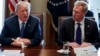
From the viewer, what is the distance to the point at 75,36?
9.87ft

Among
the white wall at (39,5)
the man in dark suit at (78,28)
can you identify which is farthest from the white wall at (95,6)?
the man in dark suit at (78,28)

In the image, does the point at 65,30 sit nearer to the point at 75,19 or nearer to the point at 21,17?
the point at 75,19

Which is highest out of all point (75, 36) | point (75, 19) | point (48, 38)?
point (75, 19)

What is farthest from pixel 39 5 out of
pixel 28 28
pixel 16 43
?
pixel 16 43

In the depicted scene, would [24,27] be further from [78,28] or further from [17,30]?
[78,28]

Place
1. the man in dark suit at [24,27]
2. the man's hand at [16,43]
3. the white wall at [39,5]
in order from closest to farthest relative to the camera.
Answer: the man's hand at [16,43]
the man in dark suit at [24,27]
the white wall at [39,5]

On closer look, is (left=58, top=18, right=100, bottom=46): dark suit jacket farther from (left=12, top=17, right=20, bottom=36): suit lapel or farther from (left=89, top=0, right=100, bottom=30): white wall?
(left=89, top=0, right=100, bottom=30): white wall

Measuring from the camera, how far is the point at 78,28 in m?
3.00

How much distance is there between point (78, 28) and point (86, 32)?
125 mm

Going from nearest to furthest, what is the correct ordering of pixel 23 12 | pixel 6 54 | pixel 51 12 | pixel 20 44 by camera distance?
pixel 6 54 → pixel 20 44 → pixel 23 12 → pixel 51 12

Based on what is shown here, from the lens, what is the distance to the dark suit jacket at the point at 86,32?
3037 mm

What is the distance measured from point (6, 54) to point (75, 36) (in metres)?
1.13

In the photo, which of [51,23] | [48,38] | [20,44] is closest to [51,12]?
[51,23]

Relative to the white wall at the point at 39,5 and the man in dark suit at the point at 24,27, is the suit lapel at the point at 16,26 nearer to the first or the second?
the man in dark suit at the point at 24,27
